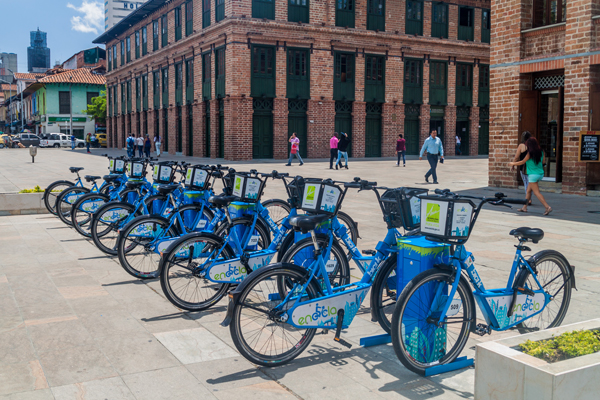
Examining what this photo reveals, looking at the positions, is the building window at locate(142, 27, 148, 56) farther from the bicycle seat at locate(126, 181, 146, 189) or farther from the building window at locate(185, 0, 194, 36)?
the bicycle seat at locate(126, 181, 146, 189)

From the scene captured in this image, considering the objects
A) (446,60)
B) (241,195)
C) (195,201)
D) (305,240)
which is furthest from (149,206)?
(446,60)

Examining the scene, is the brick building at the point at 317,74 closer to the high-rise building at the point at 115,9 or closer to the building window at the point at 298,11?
the building window at the point at 298,11

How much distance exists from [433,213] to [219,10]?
3134cm

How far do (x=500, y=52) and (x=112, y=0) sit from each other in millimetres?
136248

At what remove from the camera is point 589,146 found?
48.8ft

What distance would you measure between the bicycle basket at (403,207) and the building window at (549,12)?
13.7 metres

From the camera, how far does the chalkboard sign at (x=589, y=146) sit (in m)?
14.8

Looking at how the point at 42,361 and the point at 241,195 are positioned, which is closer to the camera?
the point at 42,361

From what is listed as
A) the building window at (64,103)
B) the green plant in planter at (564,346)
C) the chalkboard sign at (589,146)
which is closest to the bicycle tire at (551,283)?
the green plant in planter at (564,346)

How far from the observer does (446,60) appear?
124ft

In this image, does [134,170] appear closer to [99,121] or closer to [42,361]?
[42,361]

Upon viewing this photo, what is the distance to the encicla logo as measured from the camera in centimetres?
403

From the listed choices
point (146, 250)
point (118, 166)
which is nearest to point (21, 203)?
point (118, 166)

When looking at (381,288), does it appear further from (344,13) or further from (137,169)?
(344,13)
